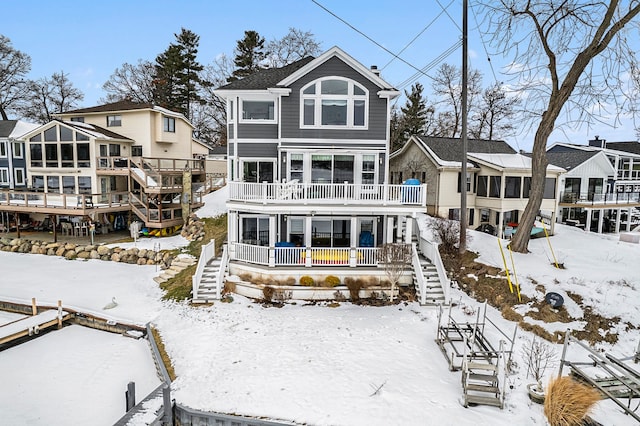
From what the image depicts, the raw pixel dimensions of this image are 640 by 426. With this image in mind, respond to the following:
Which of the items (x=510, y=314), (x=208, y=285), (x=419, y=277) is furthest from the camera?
(x=208, y=285)

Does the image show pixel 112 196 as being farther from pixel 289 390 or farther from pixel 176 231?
pixel 289 390

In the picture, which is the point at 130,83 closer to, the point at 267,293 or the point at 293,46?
the point at 293,46

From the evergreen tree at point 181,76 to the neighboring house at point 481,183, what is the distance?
28181 mm

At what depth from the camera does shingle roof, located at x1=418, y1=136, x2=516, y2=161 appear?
24.2 m

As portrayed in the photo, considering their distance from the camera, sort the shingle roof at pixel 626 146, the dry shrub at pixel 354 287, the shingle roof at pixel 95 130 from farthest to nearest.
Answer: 1. the shingle roof at pixel 626 146
2. the shingle roof at pixel 95 130
3. the dry shrub at pixel 354 287

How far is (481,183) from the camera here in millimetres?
23797

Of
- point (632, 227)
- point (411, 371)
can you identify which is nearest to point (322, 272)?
point (411, 371)

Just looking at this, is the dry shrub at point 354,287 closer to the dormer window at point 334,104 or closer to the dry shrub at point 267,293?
the dry shrub at point 267,293

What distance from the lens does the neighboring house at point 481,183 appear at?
22.7m

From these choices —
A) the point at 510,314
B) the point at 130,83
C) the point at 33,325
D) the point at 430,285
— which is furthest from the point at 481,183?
the point at 130,83

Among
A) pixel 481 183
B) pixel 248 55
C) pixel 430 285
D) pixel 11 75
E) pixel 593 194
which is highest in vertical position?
pixel 248 55

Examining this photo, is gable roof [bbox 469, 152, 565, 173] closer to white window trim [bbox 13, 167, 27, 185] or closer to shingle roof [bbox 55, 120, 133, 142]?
shingle roof [bbox 55, 120, 133, 142]

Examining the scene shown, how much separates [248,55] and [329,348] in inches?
1499

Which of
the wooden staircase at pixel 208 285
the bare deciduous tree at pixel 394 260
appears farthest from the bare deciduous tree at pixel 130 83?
the bare deciduous tree at pixel 394 260
